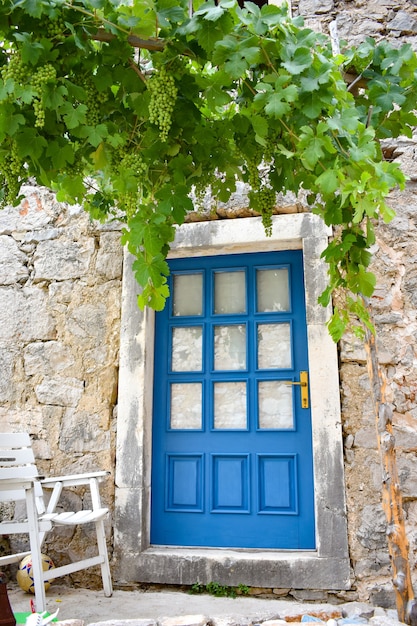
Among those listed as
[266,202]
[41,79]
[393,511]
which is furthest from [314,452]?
[41,79]

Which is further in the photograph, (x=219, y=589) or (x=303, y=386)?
(x=303, y=386)

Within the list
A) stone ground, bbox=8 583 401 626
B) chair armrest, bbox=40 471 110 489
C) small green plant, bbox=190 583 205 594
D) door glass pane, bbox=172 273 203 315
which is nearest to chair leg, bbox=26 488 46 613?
stone ground, bbox=8 583 401 626

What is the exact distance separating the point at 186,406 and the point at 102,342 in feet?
2.13

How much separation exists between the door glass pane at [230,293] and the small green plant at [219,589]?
1542 mm

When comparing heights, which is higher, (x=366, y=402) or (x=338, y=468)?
(x=366, y=402)

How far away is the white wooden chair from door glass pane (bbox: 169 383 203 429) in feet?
1.77

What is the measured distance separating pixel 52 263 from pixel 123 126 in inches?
66.8

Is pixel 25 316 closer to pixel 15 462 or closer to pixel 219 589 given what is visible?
pixel 15 462

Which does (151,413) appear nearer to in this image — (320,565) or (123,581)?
(123,581)

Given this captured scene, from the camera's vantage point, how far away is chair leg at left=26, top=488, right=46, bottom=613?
7.93 ft

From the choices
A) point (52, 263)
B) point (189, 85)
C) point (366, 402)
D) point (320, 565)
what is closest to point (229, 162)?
point (189, 85)

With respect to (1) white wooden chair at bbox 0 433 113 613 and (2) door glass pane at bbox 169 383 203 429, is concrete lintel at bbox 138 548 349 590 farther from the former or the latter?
(2) door glass pane at bbox 169 383 203 429

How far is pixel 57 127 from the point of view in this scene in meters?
2.05

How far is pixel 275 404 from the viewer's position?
3.26 m
